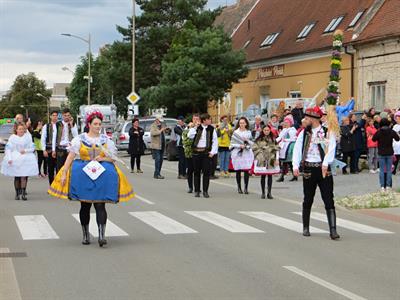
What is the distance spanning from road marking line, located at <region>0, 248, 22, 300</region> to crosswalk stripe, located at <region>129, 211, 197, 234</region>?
10.5ft

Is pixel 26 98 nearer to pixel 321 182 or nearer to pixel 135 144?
pixel 135 144

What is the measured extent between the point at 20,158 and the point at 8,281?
876 cm

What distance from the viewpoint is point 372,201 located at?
16.3 meters

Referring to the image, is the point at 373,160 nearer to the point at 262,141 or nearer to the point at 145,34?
the point at 262,141

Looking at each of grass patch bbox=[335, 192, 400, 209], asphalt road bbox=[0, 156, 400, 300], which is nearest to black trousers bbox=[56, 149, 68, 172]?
asphalt road bbox=[0, 156, 400, 300]

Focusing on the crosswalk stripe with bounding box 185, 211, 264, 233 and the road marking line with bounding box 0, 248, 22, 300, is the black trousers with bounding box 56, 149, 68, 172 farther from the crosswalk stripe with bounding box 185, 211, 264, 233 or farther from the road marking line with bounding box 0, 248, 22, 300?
the road marking line with bounding box 0, 248, 22, 300

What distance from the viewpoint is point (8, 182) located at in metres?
22.1

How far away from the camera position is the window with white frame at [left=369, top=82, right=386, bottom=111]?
35.8 metres

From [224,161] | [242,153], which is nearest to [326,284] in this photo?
[242,153]

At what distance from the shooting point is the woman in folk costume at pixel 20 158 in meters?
16.7

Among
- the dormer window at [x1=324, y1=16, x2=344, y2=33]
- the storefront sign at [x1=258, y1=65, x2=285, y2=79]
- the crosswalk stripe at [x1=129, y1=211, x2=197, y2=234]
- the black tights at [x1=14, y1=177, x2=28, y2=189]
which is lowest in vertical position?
the crosswalk stripe at [x1=129, y1=211, x2=197, y2=234]

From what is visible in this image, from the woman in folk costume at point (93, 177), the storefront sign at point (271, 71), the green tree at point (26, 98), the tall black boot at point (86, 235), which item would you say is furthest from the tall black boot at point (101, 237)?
the green tree at point (26, 98)

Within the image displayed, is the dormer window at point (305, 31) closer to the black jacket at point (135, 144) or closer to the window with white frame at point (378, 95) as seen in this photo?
the window with white frame at point (378, 95)

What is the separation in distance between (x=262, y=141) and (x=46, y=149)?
4.96 m
